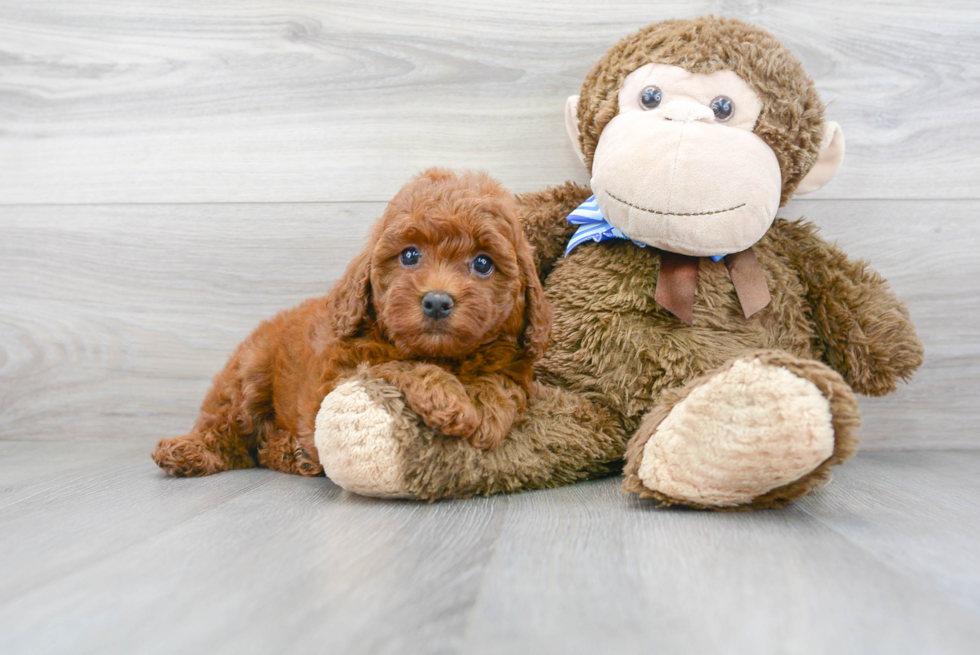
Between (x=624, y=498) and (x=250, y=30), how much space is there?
1453 mm

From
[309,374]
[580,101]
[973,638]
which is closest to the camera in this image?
[973,638]

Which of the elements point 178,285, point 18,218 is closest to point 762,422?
point 178,285

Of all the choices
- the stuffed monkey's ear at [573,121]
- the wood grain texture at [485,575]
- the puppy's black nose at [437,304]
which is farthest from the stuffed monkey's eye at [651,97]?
the wood grain texture at [485,575]

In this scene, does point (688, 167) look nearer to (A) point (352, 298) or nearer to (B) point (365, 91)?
(A) point (352, 298)

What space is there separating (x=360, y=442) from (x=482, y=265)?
34 centimetres

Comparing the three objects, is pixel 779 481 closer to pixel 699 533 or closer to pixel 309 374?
pixel 699 533

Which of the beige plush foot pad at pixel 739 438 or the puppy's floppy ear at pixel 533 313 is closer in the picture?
the beige plush foot pad at pixel 739 438

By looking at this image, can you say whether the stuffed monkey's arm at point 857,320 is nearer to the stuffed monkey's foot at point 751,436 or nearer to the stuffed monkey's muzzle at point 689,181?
the stuffed monkey's muzzle at point 689,181

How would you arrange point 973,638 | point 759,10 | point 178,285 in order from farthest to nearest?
point 178,285, point 759,10, point 973,638

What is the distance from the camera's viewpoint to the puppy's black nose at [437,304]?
1.09 m

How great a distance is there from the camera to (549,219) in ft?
5.03

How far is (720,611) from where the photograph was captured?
0.72m

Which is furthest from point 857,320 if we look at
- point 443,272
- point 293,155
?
point 293,155

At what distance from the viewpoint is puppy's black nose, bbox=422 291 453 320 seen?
1.09 meters
